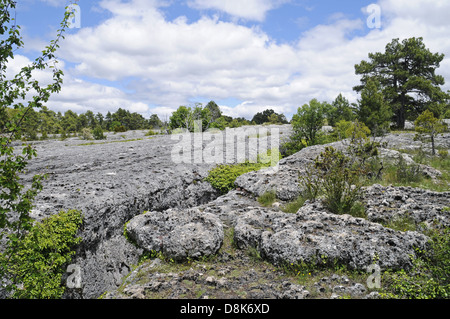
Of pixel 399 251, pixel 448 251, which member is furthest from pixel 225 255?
pixel 448 251

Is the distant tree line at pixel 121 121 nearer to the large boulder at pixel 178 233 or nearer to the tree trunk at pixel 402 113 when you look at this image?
the large boulder at pixel 178 233

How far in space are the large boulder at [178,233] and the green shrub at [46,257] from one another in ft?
4.49

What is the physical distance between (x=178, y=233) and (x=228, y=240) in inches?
48.4

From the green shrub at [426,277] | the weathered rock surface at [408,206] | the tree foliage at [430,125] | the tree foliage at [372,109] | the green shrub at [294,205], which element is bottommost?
the green shrub at [426,277]

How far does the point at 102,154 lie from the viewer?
42.2ft

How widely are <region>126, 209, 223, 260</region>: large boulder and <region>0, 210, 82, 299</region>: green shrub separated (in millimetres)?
1370

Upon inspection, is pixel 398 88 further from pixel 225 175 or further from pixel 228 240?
pixel 228 240

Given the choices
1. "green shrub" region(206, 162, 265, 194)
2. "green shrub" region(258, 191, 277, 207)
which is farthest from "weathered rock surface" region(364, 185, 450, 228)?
"green shrub" region(206, 162, 265, 194)

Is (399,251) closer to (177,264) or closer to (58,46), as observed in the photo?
(177,264)

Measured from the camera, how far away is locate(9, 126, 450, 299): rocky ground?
171 inches

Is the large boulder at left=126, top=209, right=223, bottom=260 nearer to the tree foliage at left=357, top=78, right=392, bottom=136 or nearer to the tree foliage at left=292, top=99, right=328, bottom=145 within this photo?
the tree foliage at left=292, top=99, right=328, bottom=145

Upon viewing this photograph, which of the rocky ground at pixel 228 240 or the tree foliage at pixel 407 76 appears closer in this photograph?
the rocky ground at pixel 228 240

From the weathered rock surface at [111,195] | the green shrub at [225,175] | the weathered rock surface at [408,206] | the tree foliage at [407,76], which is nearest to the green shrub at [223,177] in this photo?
the green shrub at [225,175]

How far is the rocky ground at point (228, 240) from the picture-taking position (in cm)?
434
